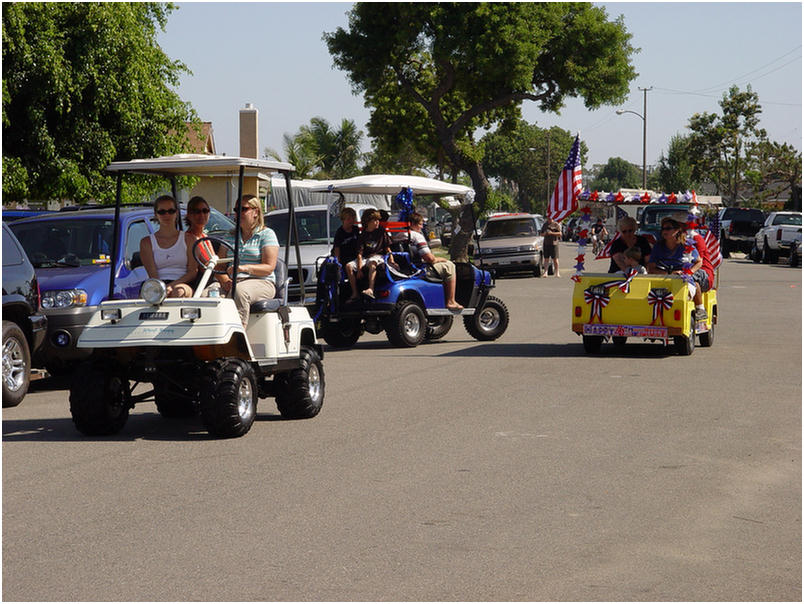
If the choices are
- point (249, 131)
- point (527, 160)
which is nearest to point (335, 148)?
point (249, 131)

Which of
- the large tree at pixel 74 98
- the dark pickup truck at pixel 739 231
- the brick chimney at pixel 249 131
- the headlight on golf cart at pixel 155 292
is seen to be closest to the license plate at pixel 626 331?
the headlight on golf cart at pixel 155 292

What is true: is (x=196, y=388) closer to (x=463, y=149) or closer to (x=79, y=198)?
(x=79, y=198)

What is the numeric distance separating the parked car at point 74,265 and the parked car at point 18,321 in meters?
0.55

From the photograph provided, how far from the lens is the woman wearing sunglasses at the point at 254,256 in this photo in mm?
10242

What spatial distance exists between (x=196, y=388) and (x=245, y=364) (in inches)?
26.1

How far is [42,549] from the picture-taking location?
20.7 ft

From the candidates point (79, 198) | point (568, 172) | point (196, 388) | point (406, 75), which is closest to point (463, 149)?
point (406, 75)

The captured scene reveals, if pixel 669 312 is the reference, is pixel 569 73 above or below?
above

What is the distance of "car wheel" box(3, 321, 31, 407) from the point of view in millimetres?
11422

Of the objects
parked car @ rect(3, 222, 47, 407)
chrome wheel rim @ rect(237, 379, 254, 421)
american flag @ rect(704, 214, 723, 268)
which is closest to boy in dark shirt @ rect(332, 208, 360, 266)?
american flag @ rect(704, 214, 723, 268)

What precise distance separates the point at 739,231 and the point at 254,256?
47410 millimetres

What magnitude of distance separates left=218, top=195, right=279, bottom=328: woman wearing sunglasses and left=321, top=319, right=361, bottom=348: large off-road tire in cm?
629

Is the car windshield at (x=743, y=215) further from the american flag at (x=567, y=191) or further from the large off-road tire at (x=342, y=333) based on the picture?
the large off-road tire at (x=342, y=333)

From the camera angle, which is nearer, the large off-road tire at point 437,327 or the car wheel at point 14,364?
the car wheel at point 14,364
